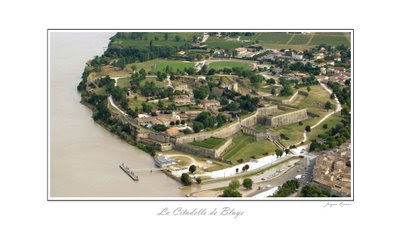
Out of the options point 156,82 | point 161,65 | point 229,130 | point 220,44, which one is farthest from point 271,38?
point 229,130

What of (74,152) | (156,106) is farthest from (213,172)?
(156,106)

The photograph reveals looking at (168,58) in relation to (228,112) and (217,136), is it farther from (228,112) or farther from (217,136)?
(217,136)

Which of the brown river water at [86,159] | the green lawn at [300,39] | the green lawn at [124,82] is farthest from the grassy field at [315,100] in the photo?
the brown river water at [86,159]

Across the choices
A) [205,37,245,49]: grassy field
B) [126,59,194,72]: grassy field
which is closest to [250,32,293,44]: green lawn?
[205,37,245,49]: grassy field

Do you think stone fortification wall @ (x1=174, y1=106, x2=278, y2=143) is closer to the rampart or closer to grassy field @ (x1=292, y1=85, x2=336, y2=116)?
the rampart

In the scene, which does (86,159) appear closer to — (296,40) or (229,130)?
(229,130)

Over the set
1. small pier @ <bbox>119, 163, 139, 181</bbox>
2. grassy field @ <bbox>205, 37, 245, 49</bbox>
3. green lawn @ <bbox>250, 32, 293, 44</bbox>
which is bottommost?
A: small pier @ <bbox>119, 163, 139, 181</bbox>
